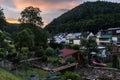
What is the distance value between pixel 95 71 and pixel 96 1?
315 feet

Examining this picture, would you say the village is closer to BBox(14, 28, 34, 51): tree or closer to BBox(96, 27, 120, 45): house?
BBox(14, 28, 34, 51): tree

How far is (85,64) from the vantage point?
135ft

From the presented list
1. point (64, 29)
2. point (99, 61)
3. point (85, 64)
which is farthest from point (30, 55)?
point (64, 29)

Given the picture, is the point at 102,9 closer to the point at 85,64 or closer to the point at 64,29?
the point at 64,29

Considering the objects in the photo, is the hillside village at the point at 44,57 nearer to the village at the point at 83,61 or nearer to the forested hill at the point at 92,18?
the village at the point at 83,61

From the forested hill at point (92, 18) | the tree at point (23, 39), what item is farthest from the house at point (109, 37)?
the tree at point (23, 39)

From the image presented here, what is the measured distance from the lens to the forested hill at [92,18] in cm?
9134

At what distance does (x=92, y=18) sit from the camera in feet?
352

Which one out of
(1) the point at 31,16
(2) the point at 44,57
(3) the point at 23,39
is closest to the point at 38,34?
(1) the point at 31,16

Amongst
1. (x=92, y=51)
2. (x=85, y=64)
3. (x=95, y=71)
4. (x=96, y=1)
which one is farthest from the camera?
(x=96, y=1)

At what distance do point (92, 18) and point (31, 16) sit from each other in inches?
2533

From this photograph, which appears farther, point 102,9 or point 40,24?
point 102,9

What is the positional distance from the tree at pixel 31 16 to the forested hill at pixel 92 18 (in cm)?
4585

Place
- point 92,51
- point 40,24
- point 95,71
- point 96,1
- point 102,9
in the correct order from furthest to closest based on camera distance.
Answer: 1. point 96,1
2. point 102,9
3. point 40,24
4. point 92,51
5. point 95,71
